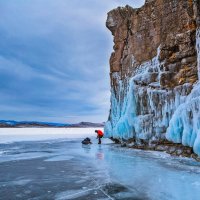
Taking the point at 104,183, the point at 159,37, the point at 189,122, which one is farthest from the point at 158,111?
the point at 104,183

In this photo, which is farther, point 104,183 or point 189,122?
point 189,122

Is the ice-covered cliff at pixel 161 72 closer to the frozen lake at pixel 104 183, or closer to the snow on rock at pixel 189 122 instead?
the snow on rock at pixel 189 122

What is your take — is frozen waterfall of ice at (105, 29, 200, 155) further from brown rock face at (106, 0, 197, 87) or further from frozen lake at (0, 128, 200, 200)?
frozen lake at (0, 128, 200, 200)

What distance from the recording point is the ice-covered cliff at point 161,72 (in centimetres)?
1263

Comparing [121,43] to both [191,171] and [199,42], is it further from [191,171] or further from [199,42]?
[191,171]

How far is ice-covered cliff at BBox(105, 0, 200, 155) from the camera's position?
12.6m

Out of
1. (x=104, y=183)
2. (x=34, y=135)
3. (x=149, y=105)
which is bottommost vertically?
(x=104, y=183)

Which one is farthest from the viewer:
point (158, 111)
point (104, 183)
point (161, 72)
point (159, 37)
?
point (159, 37)

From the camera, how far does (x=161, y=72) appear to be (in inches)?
625

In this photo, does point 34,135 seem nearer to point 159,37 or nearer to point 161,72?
point 159,37

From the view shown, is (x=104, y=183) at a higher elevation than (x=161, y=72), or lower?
lower

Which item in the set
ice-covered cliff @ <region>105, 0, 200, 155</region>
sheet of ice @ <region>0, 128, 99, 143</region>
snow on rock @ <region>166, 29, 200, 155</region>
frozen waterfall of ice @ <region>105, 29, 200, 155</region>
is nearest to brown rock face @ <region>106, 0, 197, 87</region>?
ice-covered cliff @ <region>105, 0, 200, 155</region>

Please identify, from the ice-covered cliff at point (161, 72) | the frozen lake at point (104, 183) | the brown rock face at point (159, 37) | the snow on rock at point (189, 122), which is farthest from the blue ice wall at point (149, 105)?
the frozen lake at point (104, 183)

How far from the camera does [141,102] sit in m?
17.7
